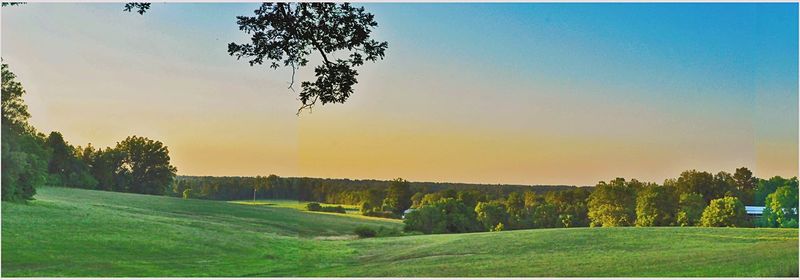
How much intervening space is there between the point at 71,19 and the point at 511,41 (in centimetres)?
713

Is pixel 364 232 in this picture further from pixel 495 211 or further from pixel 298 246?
pixel 495 211

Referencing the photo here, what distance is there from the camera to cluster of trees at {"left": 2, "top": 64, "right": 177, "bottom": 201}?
1166 centimetres

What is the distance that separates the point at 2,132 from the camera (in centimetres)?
1143

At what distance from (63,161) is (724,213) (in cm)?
1075

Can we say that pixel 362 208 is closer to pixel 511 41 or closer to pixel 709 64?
pixel 511 41

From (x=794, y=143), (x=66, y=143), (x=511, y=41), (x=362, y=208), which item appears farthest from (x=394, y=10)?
(x=794, y=143)

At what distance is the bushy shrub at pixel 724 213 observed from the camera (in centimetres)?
1412

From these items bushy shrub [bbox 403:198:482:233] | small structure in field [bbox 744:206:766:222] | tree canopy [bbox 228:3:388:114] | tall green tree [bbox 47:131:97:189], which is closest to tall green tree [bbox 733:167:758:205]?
small structure in field [bbox 744:206:766:222]

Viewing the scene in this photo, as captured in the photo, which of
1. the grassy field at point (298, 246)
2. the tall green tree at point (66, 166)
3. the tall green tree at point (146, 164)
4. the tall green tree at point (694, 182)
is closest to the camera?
the grassy field at point (298, 246)

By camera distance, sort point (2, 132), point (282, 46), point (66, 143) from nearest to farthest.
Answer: point (282, 46) < point (2, 132) < point (66, 143)

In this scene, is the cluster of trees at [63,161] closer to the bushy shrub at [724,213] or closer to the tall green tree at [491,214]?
the tall green tree at [491,214]

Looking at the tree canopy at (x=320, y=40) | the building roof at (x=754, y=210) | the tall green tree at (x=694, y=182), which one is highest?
the tree canopy at (x=320, y=40)

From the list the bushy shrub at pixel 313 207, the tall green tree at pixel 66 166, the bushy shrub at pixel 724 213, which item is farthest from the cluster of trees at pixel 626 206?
the tall green tree at pixel 66 166

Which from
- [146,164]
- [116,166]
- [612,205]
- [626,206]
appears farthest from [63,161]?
[626,206]
